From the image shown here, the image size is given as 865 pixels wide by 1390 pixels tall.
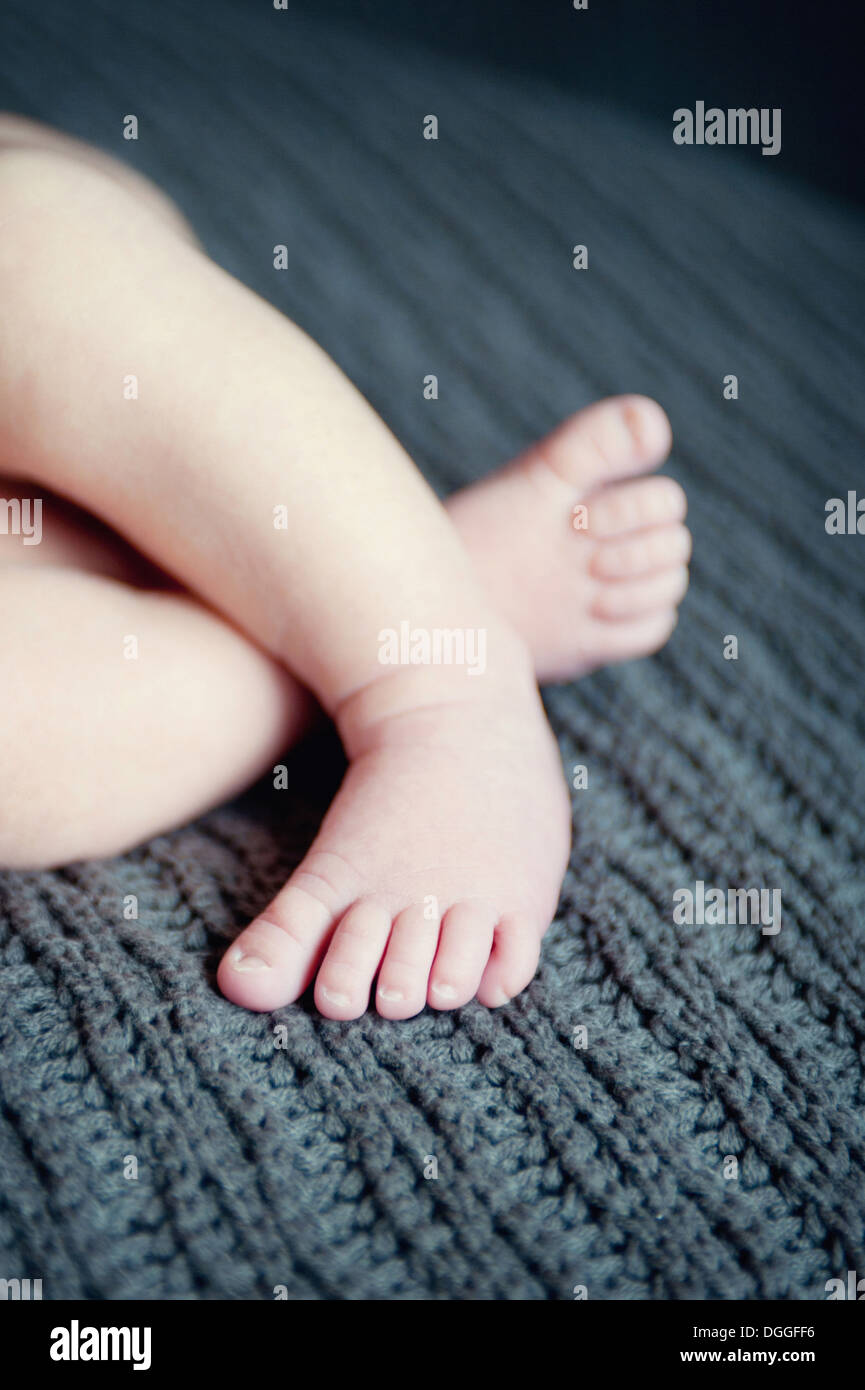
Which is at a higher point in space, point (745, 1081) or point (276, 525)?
point (276, 525)

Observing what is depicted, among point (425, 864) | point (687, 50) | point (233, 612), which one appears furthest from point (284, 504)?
point (687, 50)

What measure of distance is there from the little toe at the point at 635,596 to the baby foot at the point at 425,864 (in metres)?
0.10

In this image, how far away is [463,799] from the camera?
62cm

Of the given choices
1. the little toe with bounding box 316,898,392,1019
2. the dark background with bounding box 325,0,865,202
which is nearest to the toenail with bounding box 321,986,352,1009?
the little toe with bounding box 316,898,392,1019

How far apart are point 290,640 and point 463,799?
14 centimetres

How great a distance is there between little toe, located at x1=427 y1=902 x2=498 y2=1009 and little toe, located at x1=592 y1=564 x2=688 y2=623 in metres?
0.27

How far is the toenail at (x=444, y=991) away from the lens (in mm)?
549

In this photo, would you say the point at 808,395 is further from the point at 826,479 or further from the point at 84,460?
the point at 84,460

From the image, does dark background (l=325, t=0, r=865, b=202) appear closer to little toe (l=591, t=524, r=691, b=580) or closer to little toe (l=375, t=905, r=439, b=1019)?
little toe (l=591, t=524, r=691, b=580)

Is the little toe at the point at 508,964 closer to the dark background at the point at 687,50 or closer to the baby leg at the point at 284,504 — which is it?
the baby leg at the point at 284,504

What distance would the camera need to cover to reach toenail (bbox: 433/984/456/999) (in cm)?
55

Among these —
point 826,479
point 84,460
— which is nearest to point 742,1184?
point 84,460

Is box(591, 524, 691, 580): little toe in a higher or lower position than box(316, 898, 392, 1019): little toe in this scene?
higher
